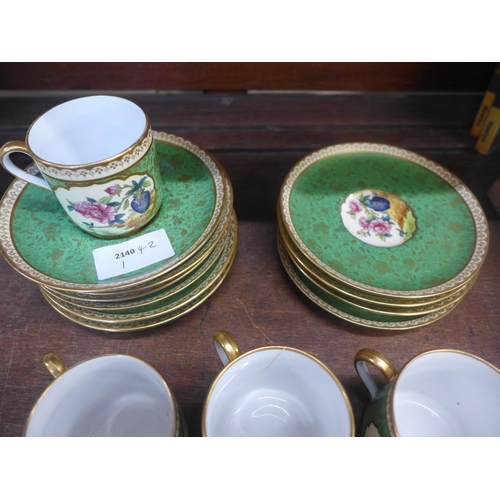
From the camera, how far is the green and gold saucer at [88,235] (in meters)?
0.48

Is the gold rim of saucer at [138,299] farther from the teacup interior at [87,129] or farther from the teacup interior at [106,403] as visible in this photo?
the teacup interior at [87,129]

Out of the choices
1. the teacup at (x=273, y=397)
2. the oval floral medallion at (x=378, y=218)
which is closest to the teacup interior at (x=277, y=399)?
the teacup at (x=273, y=397)

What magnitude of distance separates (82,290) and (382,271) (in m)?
0.37

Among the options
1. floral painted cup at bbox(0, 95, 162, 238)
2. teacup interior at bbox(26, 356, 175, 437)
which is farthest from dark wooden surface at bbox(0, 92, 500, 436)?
floral painted cup at bbox(0, 95, 162, 238)

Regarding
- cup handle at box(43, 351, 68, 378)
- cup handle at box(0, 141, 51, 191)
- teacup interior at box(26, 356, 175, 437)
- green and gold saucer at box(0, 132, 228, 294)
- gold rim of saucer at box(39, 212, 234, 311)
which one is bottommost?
teacup interior at box(26, 356, 175, 437)

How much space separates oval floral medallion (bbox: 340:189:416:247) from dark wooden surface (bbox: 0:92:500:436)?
0.42ft

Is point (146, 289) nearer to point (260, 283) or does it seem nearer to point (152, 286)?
point (152, 286)

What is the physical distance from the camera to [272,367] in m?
0.48

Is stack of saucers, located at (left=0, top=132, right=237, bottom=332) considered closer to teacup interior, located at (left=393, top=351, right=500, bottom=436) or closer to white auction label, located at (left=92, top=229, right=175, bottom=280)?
white auction label, located at (left=92, top=229, right=175, bottom=280)

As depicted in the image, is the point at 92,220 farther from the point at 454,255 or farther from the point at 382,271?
the point at 454,255

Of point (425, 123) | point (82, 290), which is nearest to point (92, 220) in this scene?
point (82, 290)

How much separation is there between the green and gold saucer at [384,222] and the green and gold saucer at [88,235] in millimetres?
115

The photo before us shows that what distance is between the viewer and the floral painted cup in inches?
17.6

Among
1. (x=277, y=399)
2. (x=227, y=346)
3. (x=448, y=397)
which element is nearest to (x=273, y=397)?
(x=277, y=399)
